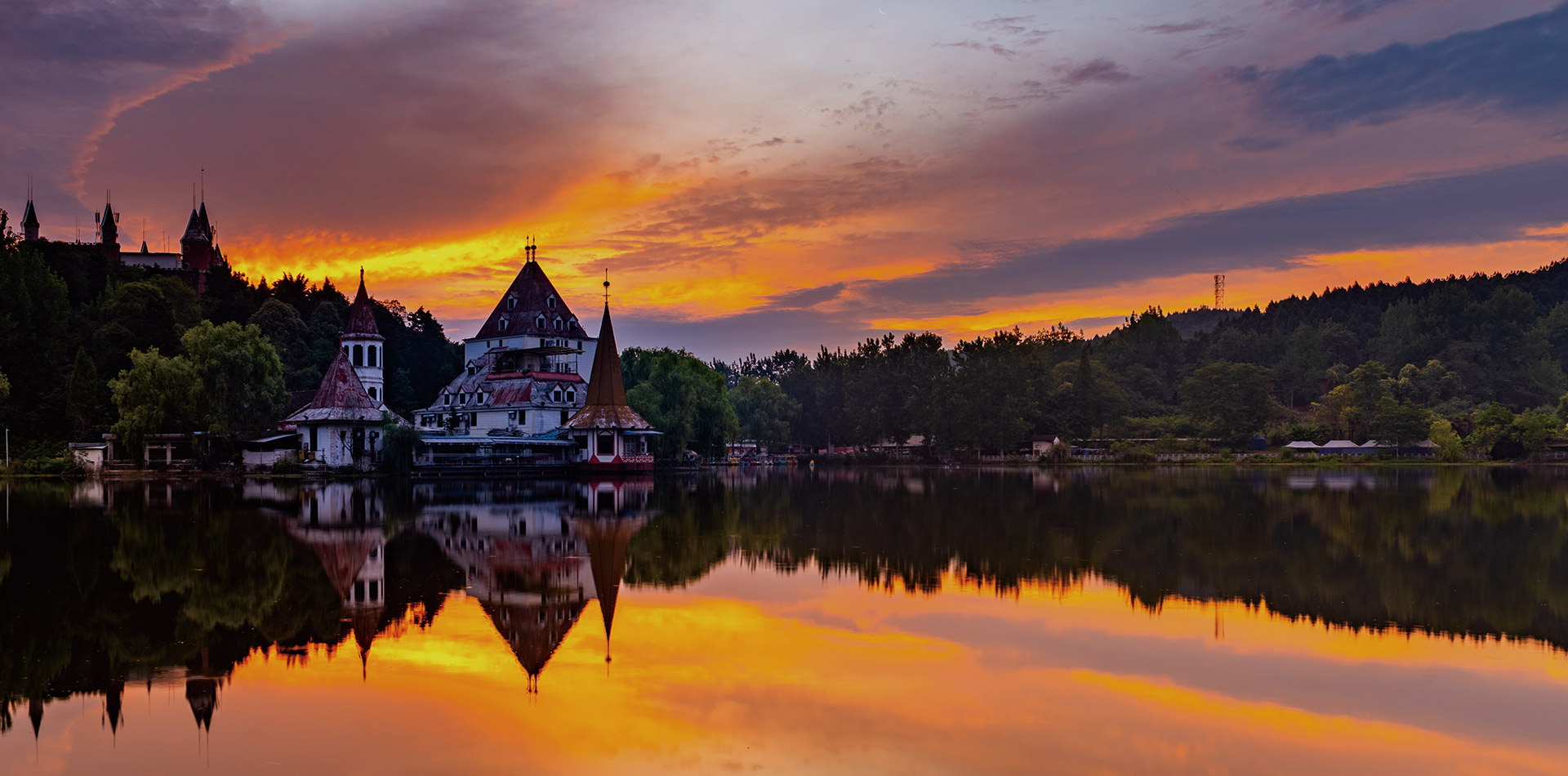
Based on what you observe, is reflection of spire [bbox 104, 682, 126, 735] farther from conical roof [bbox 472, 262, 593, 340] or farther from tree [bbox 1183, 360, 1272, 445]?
tree [bbox 1183, 360, 1272, 445]

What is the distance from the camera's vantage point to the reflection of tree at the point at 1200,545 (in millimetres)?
15164

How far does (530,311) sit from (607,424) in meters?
14.2

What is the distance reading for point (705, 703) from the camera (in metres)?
9.69

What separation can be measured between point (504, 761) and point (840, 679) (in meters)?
3.60

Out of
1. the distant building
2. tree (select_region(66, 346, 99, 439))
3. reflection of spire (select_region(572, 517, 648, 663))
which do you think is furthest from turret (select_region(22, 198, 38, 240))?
reflection of spire (select_region(572, 517, 648, 663))

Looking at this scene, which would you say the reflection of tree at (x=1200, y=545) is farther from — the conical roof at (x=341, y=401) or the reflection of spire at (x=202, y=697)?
the conical roof at (x=341, y=401)

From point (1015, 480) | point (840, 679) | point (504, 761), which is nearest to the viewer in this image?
point (504, 761)

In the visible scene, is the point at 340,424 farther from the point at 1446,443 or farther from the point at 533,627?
the point at 1446,443

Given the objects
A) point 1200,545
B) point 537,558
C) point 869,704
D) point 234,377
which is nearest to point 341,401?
point 234,377

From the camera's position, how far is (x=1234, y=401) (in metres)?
91.9

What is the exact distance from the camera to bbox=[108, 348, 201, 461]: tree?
5238cm

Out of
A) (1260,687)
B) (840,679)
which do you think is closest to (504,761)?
(840,679)

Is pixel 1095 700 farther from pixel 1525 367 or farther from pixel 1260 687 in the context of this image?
pixel 1525 367

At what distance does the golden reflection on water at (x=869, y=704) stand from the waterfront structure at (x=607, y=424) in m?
46.9
